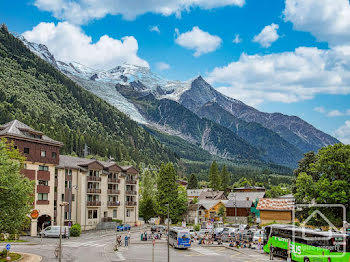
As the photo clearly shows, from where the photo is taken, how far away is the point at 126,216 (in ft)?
367

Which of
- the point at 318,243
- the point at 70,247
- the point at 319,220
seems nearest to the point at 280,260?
the point at 318,243

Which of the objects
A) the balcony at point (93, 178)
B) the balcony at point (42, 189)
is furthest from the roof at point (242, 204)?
the balcony at point (42, 189)

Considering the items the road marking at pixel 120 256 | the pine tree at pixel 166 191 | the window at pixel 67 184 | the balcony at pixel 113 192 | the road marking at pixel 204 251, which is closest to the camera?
the road marking at pixel 120 256

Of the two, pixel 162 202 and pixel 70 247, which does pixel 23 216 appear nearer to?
pixel 70 247

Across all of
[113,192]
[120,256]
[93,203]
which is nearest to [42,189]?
[93,203]

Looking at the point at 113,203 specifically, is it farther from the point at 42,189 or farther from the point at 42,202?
the point at 42,189

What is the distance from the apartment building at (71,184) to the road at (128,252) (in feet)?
34.3

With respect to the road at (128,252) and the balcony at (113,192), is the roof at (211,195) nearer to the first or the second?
the balcony at (113,192)

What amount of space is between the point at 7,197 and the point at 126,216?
225 ft

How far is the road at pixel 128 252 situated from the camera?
5284 cm

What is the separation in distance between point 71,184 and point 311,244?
6058 cm

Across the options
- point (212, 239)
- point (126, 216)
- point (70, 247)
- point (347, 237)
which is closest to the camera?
point (347, 237)

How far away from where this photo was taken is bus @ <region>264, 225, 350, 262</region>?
4238 centimetres

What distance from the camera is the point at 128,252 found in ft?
197
